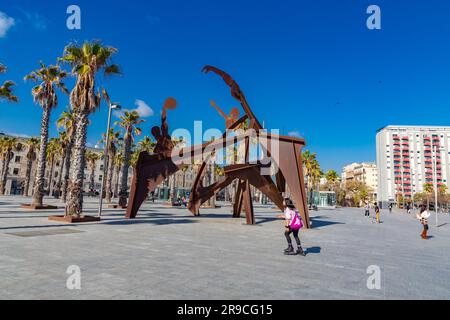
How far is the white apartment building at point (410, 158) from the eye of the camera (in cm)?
11712

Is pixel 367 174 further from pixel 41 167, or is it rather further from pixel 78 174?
pixel 78 174

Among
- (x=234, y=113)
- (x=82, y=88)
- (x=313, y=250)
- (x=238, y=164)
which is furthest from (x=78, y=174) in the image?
(x=313, y=250)

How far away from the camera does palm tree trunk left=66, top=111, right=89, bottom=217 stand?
15.2 meters

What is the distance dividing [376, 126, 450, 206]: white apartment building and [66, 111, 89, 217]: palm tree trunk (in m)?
122

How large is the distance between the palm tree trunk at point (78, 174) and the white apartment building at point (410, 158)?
400 feet

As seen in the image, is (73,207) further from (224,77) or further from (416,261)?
(416,261)

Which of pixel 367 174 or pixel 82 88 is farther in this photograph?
pixel 367 174

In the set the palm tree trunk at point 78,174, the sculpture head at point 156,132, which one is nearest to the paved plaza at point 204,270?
the palm tree trunk at point 78,174

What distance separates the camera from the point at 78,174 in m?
15.6

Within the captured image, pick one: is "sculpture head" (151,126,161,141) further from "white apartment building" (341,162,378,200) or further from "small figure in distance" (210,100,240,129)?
"white apartment building" (341,162,378,200)

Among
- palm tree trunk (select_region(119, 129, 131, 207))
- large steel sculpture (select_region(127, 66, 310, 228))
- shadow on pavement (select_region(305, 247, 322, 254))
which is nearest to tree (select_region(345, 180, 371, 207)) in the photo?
palm tree trunk (select_region(119, 129, 131, 207))

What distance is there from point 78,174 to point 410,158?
429 feet
